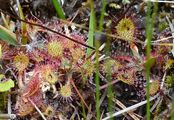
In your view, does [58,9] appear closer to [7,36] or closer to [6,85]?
[7,36]

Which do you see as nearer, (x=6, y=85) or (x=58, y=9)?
(x=6, y=85)

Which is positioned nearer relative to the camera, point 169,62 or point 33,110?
point 33,110

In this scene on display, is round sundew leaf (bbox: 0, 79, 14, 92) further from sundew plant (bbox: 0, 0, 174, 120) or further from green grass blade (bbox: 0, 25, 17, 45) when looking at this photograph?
green grass blade (bbox: 0, 25, 17, 45)

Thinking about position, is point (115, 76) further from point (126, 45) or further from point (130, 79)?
point (126, 45)

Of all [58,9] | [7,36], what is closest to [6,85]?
[7,36]

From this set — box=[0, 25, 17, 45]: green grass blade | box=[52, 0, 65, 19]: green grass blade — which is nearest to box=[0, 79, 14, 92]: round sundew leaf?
box=[0, 25, 17, 45]: green grass blade

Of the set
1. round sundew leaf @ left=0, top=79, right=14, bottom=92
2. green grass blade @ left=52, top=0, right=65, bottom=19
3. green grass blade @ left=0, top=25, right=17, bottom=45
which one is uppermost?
green grass blade @ left=52, top=0, right=65, bottom=19

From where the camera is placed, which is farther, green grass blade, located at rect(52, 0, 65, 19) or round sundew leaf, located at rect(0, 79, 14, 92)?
green grass blade, located at rect(52, 0, 65, 19)

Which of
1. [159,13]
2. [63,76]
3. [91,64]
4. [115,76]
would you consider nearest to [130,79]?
[115,76]

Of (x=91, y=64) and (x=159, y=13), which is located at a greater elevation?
(x=159, y=13)
